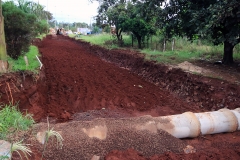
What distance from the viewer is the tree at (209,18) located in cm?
663

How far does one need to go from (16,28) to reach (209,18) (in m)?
6.32

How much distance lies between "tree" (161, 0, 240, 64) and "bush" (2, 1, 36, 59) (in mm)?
5522

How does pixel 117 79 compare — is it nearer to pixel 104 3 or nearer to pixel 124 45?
pixel 124 45

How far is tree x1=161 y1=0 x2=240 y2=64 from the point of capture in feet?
21.7

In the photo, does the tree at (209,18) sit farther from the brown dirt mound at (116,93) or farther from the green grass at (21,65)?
the green grass at (21,65)

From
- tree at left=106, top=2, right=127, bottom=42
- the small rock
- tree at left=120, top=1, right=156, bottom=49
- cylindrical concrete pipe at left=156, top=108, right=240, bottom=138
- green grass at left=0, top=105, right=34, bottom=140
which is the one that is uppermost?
tree at left=106, top=2, right=127, bottom=42

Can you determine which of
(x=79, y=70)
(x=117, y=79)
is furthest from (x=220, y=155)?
(x=79, y=70)

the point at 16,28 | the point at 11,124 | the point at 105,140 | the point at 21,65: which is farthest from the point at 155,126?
the point at 16,28

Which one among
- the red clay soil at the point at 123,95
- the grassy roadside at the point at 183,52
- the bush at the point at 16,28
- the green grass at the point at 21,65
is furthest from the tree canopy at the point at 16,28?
the grassy roadside at the point at 183,52

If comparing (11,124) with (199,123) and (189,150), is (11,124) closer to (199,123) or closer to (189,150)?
(189,150)

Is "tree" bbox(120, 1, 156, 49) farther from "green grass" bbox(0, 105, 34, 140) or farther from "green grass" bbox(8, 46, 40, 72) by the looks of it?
"green grass" bbox(0, 105, 34, 140)

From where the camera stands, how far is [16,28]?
7523 mm

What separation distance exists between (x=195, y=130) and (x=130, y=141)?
141cm

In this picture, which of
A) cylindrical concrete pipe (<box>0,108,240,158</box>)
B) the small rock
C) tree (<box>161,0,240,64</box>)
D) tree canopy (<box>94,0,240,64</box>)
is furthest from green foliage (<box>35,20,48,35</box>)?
the small rock
